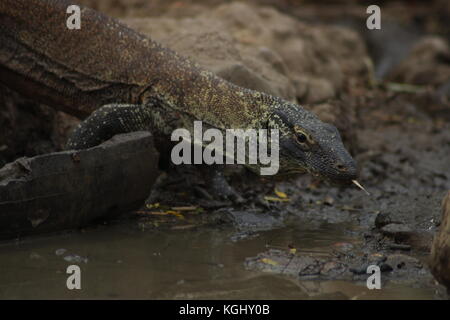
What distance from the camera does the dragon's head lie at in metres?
5.98

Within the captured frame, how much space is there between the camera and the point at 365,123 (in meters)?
10.4

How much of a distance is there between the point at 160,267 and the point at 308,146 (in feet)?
5.14

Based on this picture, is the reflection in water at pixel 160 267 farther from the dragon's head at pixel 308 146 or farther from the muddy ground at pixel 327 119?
the dragon's head at pixel 308 146

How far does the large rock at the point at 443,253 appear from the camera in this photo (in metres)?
4.68

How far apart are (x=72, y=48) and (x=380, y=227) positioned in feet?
10.5

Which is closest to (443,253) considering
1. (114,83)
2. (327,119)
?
(114,83)

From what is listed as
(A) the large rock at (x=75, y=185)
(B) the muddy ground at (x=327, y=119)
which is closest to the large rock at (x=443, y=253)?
(B) the muddy ground at (x=327, y=119)

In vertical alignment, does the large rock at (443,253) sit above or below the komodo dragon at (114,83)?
below

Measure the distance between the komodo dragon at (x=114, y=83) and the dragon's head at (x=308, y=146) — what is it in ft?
0.04

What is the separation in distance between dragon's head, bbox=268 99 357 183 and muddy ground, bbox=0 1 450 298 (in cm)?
57

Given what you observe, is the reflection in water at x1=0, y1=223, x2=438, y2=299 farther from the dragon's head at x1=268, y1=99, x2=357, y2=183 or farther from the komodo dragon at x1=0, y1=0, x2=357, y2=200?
the komodo dragon at x1=0, y1=0, x2=357, y2=200

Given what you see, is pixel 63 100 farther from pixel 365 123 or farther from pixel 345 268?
pixel 365 123

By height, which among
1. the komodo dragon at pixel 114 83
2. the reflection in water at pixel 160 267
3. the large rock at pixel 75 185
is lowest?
the reflection in water at pixel 160 267
